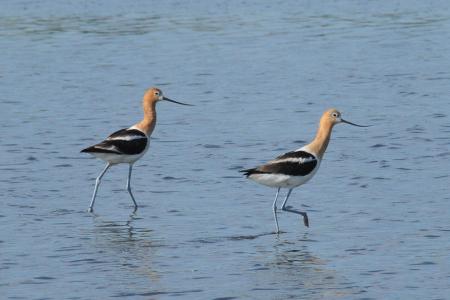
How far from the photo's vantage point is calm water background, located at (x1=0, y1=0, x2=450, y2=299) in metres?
11.8

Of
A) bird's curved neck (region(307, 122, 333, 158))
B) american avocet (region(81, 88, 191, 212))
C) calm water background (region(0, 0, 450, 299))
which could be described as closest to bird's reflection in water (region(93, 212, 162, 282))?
calm water background (region(0, 0, 450, 299))

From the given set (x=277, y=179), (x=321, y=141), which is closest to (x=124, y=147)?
(x=277, y=179)

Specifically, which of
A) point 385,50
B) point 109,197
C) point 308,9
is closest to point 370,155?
point 109,197

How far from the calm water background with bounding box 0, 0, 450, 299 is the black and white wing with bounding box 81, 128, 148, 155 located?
60 cm

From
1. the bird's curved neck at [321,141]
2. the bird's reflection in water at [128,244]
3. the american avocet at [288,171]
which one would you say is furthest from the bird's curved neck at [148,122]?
the bird's curved neck at [321,141]

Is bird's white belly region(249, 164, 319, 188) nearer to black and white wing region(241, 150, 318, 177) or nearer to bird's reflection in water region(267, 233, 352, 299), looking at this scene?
black and white wing region(241, 150, 318, 177)

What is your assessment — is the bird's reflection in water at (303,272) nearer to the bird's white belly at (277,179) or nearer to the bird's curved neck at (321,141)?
the bird's white belly at (277,179)

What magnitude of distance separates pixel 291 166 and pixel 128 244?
2177 mm

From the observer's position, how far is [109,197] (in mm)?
16047

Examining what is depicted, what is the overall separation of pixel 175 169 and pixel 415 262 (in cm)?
589

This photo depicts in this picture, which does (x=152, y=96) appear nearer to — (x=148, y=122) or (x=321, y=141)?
(x=148, y=122)

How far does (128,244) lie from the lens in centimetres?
1316

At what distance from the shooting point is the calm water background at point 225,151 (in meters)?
11.8

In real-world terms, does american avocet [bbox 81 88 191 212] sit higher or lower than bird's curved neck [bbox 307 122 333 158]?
lower
